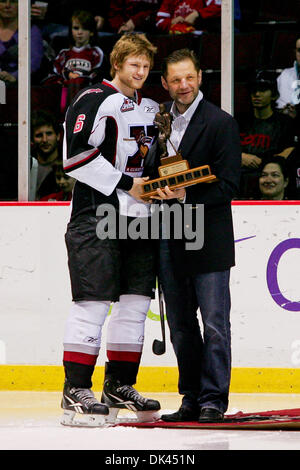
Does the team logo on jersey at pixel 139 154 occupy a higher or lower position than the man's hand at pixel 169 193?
higher

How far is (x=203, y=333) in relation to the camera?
4.38m

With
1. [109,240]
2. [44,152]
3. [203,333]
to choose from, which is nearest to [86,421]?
[203,333]

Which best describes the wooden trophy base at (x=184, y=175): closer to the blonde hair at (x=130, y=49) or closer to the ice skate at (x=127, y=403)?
the blonde hair at (x=130, y=49)

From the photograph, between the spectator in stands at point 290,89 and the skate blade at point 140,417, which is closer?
the skate blade at point 140,417

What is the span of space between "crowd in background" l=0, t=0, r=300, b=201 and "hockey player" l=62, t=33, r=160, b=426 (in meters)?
1.79

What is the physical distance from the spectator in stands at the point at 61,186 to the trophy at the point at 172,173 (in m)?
2.12

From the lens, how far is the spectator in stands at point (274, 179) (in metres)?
6.15

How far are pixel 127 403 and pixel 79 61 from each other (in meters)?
3.05

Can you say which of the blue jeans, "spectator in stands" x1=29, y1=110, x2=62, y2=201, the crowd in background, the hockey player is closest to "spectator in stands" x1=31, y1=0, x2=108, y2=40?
the crowd in background

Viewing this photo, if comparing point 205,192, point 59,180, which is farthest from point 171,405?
point 59,180

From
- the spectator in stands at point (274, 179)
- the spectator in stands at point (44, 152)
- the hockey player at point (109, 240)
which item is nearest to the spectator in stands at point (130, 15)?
the spectator in stands at point (44, 152)

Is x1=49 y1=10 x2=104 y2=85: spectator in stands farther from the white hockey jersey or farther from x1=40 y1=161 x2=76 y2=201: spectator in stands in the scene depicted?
the white hockey jersey

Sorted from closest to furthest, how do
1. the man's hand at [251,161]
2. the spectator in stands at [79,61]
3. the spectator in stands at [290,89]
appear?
1. the man's hand at [251,161]
2. the spectator in stands at [290,89]
3. the spectator in stands at [79,61]

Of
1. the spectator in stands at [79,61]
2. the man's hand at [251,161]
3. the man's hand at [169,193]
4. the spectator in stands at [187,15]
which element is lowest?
the man's hand at [169,193]
